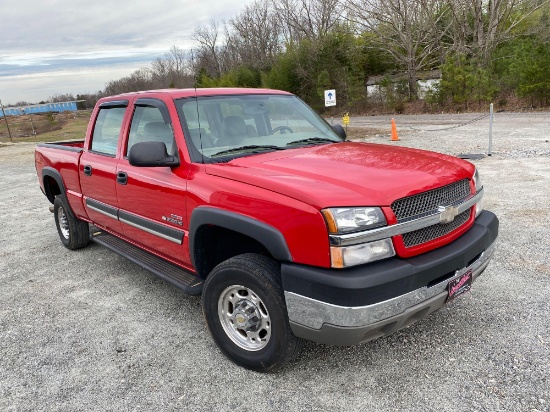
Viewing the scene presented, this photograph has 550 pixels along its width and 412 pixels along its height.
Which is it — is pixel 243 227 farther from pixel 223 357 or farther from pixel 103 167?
pixel 103 167

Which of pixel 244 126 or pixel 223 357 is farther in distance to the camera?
pixel 244 126

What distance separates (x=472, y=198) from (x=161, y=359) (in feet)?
8.17

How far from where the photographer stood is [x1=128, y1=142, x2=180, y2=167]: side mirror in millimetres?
3256

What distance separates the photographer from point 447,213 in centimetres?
284

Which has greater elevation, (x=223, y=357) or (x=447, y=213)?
(x=447, y=213)

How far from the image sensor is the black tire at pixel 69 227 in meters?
5.66

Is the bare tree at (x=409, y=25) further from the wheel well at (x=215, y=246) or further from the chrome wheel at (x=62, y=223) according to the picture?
the wheel well at (x=215, y=246)

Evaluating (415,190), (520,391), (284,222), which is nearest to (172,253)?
(284,222)

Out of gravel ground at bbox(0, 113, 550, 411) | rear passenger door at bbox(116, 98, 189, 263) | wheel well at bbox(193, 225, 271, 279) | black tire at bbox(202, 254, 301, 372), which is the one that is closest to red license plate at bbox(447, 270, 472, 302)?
gravel ground at bbox(0, 113, 550, 411)

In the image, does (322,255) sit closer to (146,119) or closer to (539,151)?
(146,119)

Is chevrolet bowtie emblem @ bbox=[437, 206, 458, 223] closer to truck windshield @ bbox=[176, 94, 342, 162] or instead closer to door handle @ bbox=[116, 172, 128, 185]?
truck windshield @ bbox=[176, 94, 342, 162]

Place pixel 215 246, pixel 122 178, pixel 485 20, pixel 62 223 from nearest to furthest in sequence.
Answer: pixel 215 246 → pixel 122 178 → pixel 62 223 → pixel 485 20

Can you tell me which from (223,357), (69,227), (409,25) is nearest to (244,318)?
(223,357)

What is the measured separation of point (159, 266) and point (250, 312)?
126 cm
